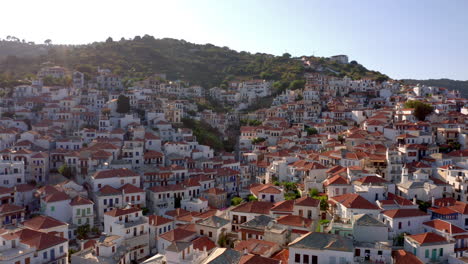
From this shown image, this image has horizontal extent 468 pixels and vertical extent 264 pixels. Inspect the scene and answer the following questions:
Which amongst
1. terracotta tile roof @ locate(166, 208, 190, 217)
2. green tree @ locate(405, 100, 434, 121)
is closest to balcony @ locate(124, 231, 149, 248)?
terracotta tile roof @ locate(166, 208, 190, 217)

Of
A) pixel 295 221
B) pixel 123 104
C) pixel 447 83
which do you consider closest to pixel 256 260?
pixel 295 221

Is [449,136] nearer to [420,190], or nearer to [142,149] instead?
[420,190]

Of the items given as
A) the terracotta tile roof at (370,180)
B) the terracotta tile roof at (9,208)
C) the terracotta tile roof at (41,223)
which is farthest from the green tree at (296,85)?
the terracotta tile roof at (41,223)

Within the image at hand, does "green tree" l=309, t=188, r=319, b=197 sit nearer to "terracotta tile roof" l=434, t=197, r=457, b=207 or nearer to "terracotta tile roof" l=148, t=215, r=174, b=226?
"terracotta tile roof" l=434, t=197, r=457, b=207

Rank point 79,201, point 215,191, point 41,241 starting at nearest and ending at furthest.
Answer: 1. point 41,241
2. point 79,201
3. point 215,191

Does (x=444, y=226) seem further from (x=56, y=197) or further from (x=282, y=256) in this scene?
(x=56, y=197)

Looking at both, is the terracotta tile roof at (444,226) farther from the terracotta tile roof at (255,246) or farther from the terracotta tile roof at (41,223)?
the terracotta tile roof at (41,223)

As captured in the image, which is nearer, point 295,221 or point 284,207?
point 295,221

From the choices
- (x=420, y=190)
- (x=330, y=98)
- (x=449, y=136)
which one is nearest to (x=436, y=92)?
(x=330, y=98)
